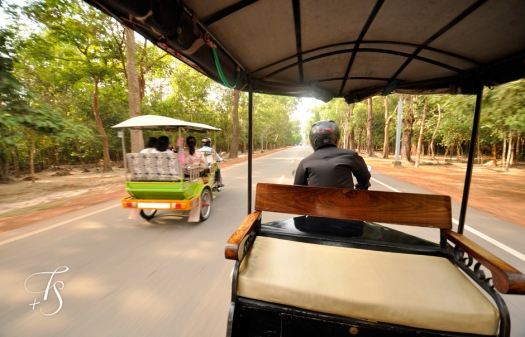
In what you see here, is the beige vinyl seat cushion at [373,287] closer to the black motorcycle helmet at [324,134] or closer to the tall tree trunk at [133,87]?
the black motorcycle helmet at [324,134]

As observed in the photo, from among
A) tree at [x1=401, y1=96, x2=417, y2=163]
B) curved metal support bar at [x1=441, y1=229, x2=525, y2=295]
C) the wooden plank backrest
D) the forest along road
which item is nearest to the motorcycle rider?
the forest along road

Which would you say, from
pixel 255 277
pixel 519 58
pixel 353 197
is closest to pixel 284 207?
pixel 353 197

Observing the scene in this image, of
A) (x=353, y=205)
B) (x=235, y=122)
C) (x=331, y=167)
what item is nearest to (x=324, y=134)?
(x=331, y=167)

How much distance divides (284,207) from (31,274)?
3324 mm

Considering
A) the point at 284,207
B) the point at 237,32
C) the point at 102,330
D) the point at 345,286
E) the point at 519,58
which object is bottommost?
the point at 102,330

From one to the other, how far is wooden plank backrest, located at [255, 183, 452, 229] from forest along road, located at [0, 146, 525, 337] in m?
1.29

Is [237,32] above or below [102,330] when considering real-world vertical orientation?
above

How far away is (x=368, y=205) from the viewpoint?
2119 millimetres

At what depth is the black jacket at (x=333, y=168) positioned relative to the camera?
254 cm

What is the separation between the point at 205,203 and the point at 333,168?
137 inches

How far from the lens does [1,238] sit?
4.10 meters

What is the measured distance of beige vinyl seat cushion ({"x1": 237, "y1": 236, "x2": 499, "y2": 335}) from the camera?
1.36 m

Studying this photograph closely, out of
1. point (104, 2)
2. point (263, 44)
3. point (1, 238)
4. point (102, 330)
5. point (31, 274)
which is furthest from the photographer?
point (1, 238)

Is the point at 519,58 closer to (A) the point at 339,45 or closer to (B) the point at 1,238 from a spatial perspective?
(A) the point at 339,45
